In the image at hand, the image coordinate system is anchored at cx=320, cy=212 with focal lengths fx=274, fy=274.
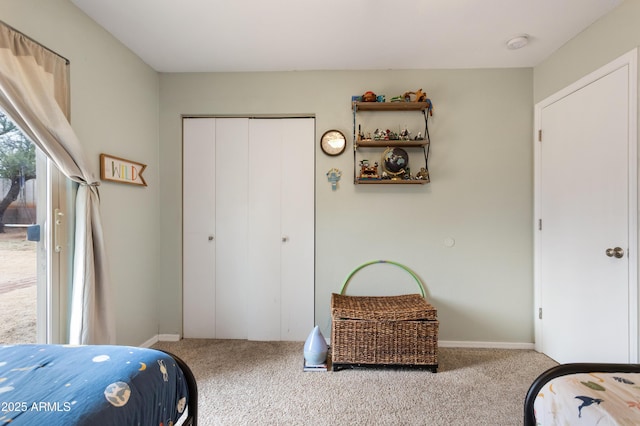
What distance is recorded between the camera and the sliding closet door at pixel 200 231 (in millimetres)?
2574

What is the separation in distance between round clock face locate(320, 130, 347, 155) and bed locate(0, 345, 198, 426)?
1.92m

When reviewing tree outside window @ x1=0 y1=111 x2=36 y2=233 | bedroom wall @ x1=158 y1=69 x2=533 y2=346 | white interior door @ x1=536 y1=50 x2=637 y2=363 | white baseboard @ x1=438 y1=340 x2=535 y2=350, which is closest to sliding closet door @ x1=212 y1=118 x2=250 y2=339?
bedroom wall @ x1=158 y1=69 x2=533 y2=346

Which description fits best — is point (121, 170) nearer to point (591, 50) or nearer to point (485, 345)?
point (485, 345)

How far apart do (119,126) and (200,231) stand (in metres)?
1.05

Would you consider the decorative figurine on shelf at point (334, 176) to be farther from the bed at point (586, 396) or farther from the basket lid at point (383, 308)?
the bed at point (586, 396)

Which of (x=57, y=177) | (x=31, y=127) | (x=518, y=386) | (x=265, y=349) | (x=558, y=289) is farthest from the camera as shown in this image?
(x=265, y=349)

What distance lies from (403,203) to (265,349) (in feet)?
5.81

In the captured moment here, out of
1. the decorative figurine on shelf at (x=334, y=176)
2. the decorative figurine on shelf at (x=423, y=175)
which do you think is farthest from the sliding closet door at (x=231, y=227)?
the decorative figurine on shelf at (x=423, y=175)

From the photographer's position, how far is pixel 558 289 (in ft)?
7.10

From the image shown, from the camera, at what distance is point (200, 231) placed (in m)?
2.58

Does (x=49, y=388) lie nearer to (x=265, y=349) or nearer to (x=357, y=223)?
(x=265, y=349)

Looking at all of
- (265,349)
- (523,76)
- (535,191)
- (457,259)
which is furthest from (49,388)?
(523,76)

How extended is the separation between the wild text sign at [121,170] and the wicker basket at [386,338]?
1952mm

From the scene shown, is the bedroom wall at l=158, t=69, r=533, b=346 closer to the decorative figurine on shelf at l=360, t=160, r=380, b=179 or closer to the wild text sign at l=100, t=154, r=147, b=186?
the decorative figurine on shelf at l=360, t=160, r=380, b=179
